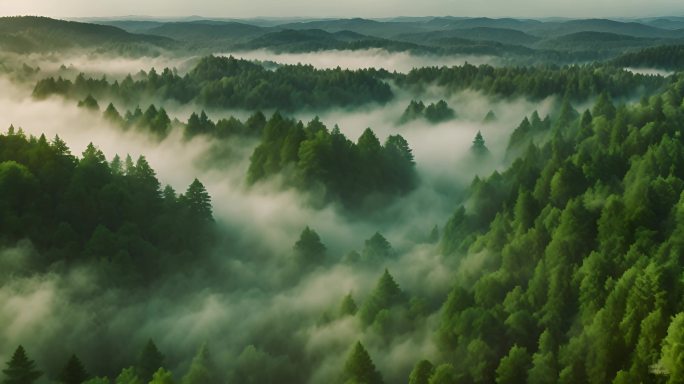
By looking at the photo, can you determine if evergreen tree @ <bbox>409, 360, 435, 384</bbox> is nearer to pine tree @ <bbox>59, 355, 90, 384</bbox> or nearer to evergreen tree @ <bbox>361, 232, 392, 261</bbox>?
pine tree @ <bbox>59, 355, 90, 384</bbox>

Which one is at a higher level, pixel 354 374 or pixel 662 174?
pixel 662 174

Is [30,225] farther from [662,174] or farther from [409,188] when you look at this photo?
[662,174]

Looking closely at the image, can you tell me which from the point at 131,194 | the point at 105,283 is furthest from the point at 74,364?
the point at 131,194

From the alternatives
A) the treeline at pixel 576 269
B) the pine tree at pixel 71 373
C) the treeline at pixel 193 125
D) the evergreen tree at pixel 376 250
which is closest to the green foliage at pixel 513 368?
the treeline at pixel 576 269

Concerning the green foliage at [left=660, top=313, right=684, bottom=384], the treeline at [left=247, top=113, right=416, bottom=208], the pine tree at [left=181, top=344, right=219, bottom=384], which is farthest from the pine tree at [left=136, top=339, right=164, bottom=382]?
the treeline at [left=247, top=113, right=416, bottom=208]

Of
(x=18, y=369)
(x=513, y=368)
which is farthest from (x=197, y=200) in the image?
(x=513, y=368)

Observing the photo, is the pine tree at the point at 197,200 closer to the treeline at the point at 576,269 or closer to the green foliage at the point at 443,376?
the treeline at the point at 576,269

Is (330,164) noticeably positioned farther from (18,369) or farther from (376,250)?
(18,369)
